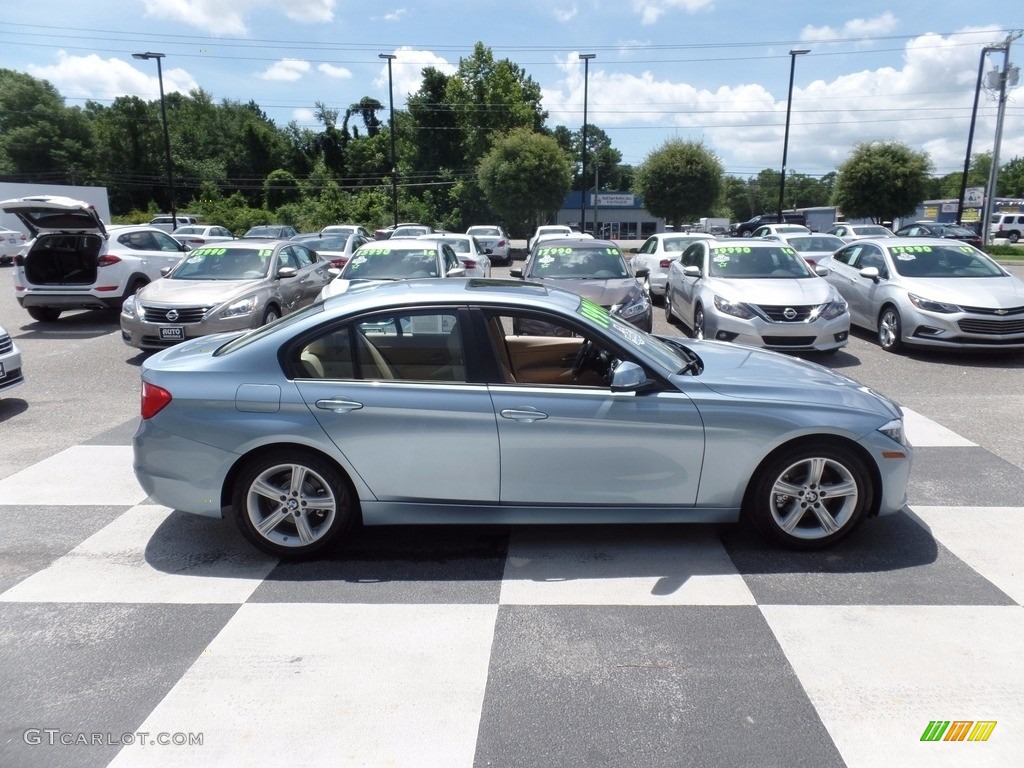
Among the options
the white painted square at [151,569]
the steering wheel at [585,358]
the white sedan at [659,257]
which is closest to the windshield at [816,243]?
the white sedan at [659,257]

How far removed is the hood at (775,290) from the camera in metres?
9.86

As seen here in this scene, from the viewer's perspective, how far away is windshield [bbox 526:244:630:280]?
11.3 metres

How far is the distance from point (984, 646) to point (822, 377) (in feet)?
5.81

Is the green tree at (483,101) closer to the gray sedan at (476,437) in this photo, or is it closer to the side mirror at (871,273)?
the side mirror at (871,273)

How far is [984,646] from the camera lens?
345 centimetres

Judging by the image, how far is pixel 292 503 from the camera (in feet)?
14.1

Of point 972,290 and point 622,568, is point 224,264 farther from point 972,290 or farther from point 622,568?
point 972,290

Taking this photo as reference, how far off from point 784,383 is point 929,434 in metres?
3.18

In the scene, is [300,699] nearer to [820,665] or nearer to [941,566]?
[820,665]

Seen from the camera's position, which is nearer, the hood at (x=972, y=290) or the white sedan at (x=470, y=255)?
the hood at (x=972, y=290)

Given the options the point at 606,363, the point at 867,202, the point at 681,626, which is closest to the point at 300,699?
the point at 681,626

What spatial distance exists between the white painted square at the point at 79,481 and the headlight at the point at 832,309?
8.05 m

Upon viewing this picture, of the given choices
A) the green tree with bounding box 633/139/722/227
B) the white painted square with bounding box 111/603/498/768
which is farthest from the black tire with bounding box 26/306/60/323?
the green tree with bounding box 633/139/722/227

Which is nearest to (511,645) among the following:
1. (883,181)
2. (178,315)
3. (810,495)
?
(810,495)
